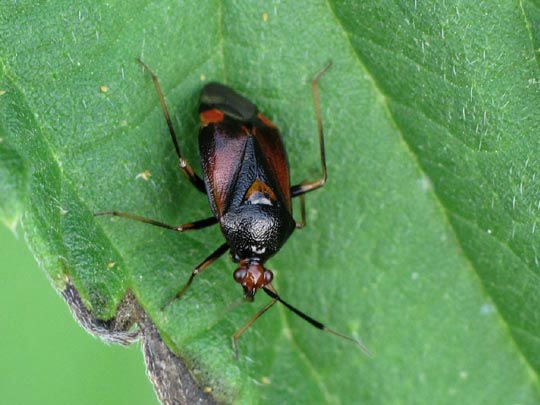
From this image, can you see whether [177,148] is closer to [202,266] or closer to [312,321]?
[202,266]

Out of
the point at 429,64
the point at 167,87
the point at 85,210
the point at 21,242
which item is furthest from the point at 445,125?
the point at 21,242

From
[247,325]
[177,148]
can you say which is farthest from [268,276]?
[177,148]

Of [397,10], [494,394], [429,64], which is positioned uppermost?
[397,10]

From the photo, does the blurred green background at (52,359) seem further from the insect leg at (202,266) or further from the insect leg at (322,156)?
the insect leg at (322,156)

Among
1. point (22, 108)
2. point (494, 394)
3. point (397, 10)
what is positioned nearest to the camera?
point (22, 108)

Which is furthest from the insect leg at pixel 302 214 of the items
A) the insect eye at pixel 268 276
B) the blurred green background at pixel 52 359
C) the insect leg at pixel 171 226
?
the blurred green background at pixel 52 359

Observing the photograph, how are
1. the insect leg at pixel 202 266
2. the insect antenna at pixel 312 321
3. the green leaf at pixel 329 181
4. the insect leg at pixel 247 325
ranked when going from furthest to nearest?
the insect antenna at pixel 312 321
the insect leg at pixel 247 325
the insect leg at pixel 202 266
the green leaf at pixel 329 181

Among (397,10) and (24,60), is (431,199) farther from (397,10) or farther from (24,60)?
(24,60)
